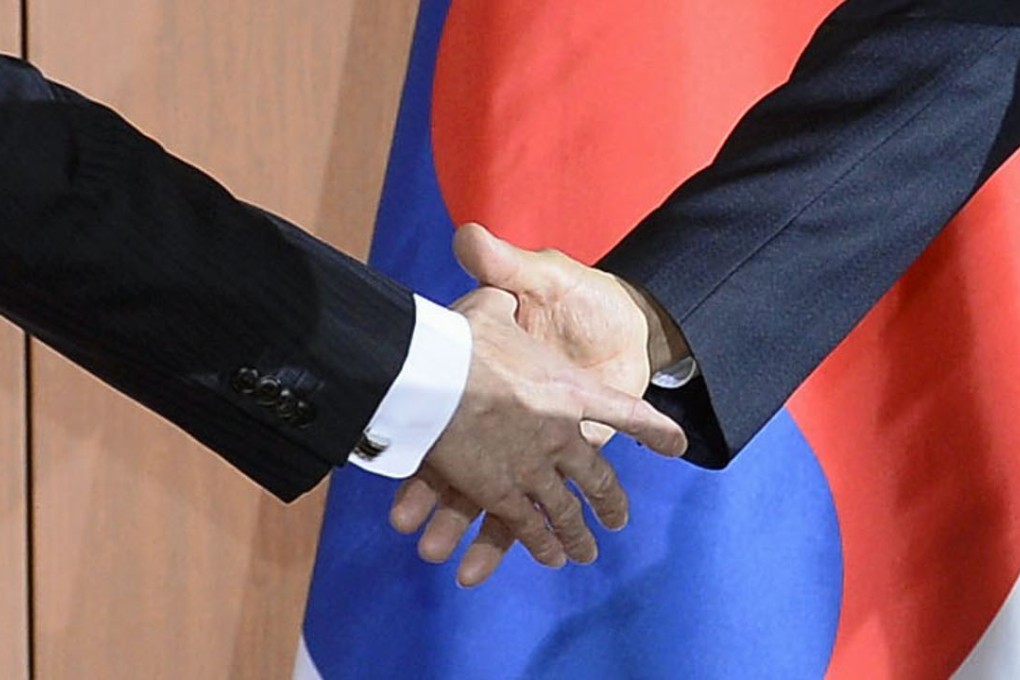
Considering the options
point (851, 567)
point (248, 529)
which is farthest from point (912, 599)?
point (248, 529)

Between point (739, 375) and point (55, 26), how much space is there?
2.02ft

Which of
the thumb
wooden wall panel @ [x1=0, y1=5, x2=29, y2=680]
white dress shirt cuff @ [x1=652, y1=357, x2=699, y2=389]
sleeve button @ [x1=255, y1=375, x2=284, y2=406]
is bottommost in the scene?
wooden wall panel @ [x1=0, y1=5, x2=29, y2=680]

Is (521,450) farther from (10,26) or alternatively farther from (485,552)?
(10,26)

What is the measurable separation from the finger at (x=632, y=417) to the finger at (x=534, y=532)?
64mm

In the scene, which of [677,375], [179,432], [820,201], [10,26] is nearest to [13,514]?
[179,432]

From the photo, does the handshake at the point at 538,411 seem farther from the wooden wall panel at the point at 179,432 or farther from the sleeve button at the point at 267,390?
the wooden wall panel at the point at 179,432

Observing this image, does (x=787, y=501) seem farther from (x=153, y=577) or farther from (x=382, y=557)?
(x=153, y=577)

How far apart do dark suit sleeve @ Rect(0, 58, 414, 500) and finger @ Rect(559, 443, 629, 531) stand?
15 cm

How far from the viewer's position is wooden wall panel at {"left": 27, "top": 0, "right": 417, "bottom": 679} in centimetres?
127

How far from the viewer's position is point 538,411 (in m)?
0.93

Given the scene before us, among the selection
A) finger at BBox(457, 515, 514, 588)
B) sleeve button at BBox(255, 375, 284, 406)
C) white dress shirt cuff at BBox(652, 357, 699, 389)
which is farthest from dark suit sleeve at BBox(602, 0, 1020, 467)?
sleeve button at BBox(255, 375, 284, 406)

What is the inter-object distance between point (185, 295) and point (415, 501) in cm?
21

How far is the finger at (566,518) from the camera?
3.11 feet

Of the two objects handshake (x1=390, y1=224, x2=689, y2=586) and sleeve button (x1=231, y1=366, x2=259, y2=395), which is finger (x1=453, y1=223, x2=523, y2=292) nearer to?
handshake (x1=390, y1=224, x2=689, y2=586)
